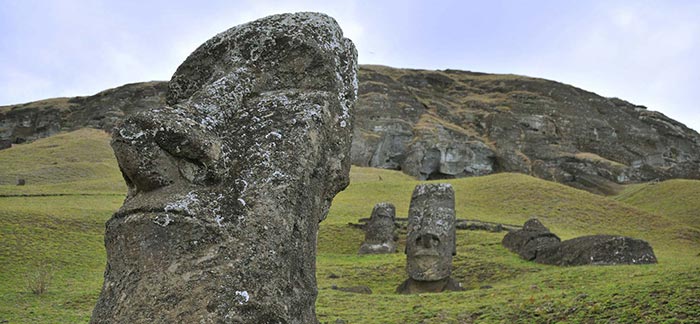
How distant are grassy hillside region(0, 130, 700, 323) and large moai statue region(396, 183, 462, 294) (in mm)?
787

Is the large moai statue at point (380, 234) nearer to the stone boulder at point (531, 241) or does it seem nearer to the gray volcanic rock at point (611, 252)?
the stone boulder at point (531, 241)

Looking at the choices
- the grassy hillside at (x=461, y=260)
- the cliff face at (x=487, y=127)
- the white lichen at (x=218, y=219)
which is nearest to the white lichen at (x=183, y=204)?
the white lichen at (x=218, y=219)

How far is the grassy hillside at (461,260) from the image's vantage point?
10.2 m

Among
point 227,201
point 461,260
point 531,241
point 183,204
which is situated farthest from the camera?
point 531,241

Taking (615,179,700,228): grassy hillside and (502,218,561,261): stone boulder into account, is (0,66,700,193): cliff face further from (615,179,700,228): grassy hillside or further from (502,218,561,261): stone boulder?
(502,218,561,261): stone boulder

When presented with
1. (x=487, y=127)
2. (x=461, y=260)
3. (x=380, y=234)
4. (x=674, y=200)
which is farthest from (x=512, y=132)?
(x=461, y=260)

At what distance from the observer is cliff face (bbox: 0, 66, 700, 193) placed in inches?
3179

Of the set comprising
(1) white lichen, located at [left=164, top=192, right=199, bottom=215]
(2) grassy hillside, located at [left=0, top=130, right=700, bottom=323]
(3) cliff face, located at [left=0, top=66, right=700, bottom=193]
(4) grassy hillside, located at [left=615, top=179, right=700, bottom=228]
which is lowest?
(2) grassy hillside, located at [left=0, top=130, right=700, bottom=323]

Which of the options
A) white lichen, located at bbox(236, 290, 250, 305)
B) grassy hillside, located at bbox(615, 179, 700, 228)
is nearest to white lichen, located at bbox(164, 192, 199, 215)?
white lichen, located at bbox(236, 290, 250, 305)

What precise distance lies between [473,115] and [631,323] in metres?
99.0

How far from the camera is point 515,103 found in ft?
355

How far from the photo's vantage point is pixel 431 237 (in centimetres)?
1694

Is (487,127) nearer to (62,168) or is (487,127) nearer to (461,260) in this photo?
(62,168)

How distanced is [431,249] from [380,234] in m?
8.90
